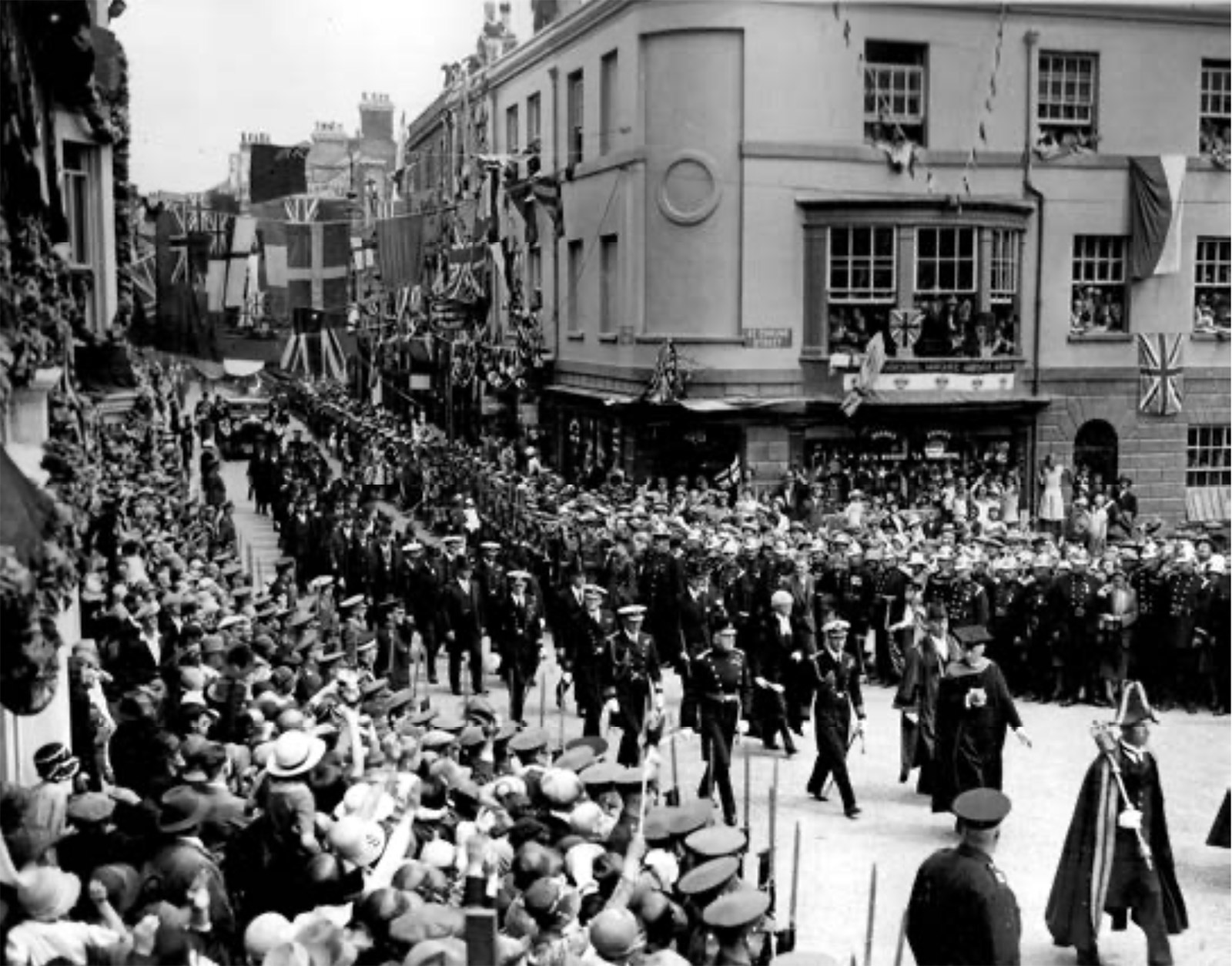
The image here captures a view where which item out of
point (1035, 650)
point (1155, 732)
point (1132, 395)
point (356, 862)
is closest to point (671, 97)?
point (1132, 395)

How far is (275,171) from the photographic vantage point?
2384 cm

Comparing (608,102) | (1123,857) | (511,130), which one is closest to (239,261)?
(608,102)

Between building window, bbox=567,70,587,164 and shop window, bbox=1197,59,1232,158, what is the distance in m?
12.3

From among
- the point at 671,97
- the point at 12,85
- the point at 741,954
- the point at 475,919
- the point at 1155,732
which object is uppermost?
the point at 671,97

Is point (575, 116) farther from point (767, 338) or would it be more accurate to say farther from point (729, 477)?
point (729, 477)

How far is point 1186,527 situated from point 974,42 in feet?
31.7

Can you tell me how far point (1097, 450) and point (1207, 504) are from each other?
2619 millimetres

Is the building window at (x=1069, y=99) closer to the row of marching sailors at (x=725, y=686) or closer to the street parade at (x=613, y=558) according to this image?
the street parade at (x=613, y=558)

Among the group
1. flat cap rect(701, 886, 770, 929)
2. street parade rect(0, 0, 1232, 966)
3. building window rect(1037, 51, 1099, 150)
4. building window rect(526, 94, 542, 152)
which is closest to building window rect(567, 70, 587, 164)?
street parade rect(0, 0, 1232, 966)

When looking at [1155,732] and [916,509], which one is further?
[916,509]

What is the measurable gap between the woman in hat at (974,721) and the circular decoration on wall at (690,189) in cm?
1700

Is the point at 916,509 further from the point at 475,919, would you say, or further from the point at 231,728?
the point at 475,919

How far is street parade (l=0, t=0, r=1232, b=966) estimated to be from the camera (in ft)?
24.9

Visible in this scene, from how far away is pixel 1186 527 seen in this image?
27.1 metres
